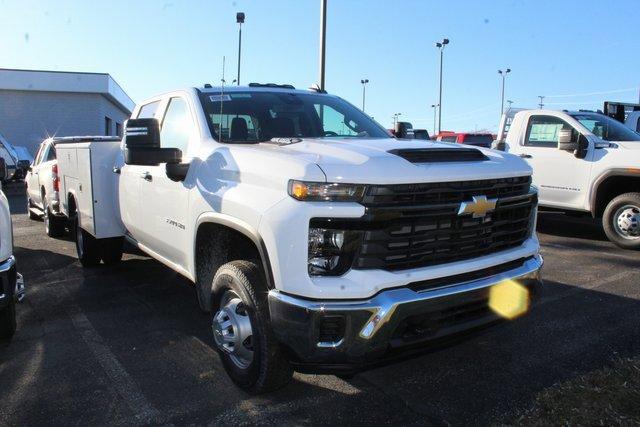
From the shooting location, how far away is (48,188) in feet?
29.3

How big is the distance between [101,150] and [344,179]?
3.74 meters

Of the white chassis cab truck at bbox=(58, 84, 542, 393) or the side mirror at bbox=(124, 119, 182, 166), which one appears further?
the side mirror at bbox=(124, 119, 182, 166)

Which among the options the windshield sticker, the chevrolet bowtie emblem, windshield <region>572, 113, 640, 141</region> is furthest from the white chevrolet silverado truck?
the windshield sticker

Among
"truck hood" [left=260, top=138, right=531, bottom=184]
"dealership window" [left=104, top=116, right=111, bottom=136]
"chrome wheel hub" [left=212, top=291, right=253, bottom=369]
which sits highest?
"dealership window" [left=104, top=116, right=111, bottom=136]

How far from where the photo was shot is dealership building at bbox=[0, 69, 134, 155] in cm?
2920

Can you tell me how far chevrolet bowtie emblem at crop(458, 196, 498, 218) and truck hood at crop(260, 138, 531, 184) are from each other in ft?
0.43

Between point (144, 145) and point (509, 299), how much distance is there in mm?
2594

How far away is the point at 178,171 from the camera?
12.9 ft

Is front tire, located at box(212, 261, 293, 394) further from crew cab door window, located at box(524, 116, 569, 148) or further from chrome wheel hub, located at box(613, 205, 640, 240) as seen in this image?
crew cab door window, located at box(524, 116, 569, 148)

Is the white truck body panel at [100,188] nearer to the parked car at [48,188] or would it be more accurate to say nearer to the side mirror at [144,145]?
the parked car at [48,188]

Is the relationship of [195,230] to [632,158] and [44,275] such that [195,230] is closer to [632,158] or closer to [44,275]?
[44,275]

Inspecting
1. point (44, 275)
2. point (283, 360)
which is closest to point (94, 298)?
point (44, 275)

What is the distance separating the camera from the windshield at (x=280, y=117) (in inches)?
163

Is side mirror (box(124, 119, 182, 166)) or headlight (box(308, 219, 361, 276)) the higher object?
side mirror (box(124, 119, 182, 166))
